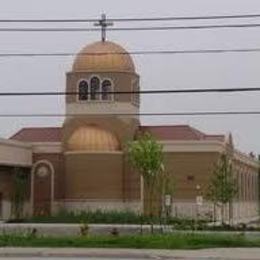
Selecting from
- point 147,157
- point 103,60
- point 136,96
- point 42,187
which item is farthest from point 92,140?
point 147,157

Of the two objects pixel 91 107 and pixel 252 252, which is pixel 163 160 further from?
pixel 252 252

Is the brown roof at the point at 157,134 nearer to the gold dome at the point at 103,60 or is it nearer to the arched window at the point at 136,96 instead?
the arched window at the point at 136,96

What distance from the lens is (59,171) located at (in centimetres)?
8238

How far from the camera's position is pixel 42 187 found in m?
83.5

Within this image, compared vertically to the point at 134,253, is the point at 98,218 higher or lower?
higher

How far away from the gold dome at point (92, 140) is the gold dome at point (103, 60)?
611cm

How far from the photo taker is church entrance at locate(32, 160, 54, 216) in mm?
82312

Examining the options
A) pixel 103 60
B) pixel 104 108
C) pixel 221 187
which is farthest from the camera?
pixel 103 60

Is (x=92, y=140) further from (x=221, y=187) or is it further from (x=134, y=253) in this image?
(x=134, y=253)

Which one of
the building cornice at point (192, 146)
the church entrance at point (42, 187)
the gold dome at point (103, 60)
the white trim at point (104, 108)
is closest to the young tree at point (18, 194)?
the church entrance at point (42, 187)

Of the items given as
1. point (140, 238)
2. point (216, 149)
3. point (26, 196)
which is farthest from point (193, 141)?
point (140, 238)

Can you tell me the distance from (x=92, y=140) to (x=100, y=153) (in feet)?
5.89

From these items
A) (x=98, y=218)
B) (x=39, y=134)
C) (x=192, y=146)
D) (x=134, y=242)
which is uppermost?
(x=39, y=134)

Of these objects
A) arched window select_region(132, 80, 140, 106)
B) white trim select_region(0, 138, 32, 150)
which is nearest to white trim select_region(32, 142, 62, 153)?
white trim select_region(0, 138, 32, 150)
